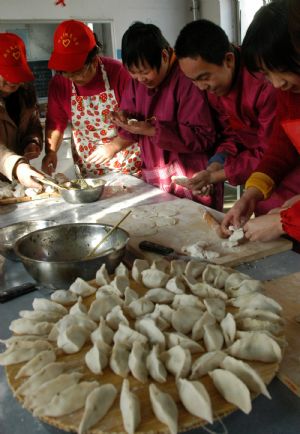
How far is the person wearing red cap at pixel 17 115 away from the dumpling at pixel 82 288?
1.26m

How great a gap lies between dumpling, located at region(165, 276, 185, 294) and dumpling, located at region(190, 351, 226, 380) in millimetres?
250

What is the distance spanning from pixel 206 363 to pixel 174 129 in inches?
62.2

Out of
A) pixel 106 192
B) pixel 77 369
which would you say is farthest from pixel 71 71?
pixel 77 369

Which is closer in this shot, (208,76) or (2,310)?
(2,310)

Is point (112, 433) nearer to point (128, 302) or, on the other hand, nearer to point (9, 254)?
point (128, 302)

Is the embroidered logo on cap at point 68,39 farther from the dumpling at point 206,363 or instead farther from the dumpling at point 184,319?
the dumpling at point 206,363

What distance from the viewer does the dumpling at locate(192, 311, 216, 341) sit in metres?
0.83

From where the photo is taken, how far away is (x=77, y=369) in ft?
2.57

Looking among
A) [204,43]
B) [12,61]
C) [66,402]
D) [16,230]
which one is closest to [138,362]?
[66,402]

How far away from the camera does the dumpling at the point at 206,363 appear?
731 mm

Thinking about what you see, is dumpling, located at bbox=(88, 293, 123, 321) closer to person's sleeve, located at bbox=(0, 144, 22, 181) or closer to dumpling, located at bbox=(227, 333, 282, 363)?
dumpling, located at bbox=(227, 333, 282, 363)

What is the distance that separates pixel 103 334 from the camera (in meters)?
0.84

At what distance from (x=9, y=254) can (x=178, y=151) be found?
1136 millimetres

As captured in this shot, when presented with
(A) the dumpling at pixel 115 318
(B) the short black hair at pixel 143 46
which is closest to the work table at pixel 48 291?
(A) the dumpling at pixel 115 318
